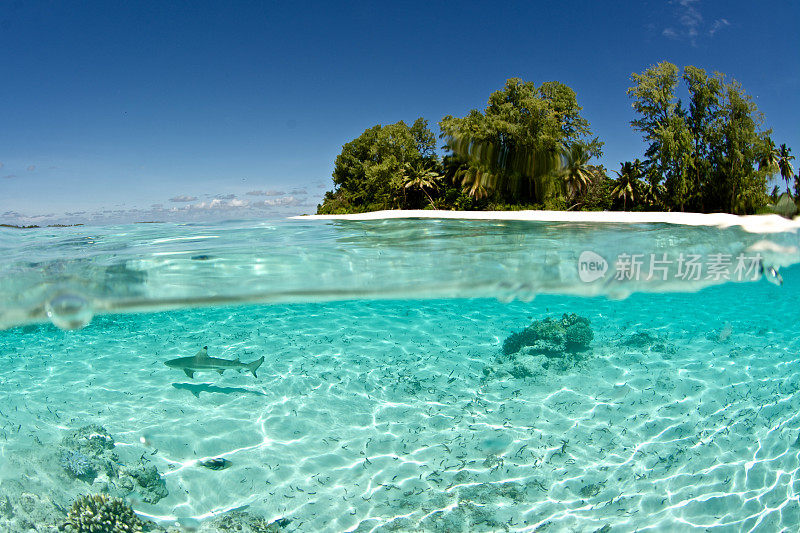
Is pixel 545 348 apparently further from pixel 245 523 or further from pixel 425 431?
pixel 245 523

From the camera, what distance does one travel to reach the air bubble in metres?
10.9

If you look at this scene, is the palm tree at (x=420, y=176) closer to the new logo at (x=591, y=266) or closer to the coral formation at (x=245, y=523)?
the new logo at (x=591, y=266)

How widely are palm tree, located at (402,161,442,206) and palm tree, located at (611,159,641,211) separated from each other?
1600cm

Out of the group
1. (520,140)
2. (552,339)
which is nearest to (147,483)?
(552,339)

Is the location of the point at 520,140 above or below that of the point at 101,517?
above

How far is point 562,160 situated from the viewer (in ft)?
122

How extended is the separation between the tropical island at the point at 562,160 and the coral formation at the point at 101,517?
110 feet

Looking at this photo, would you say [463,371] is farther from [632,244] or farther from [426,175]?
[426,175]

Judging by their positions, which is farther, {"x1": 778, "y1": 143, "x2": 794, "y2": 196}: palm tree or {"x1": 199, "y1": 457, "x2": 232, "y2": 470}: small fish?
{"x1": 778, "y1": 143, "x2": 794, "y2": 196}: palm tree

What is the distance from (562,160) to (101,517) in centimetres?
3830

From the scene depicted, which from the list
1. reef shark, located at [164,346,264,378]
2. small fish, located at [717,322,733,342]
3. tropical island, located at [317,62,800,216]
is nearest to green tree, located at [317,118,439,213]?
tropical island, located at [317,62,800,216]

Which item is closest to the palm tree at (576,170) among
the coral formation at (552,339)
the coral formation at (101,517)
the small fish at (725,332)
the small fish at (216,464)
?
the small fish at (725,332)

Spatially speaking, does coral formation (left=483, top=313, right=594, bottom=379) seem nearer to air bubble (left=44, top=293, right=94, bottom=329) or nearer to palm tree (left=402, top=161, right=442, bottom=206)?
air bubble (left=44, top=293, right=94, bottom=329)

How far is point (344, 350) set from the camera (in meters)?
11.1
